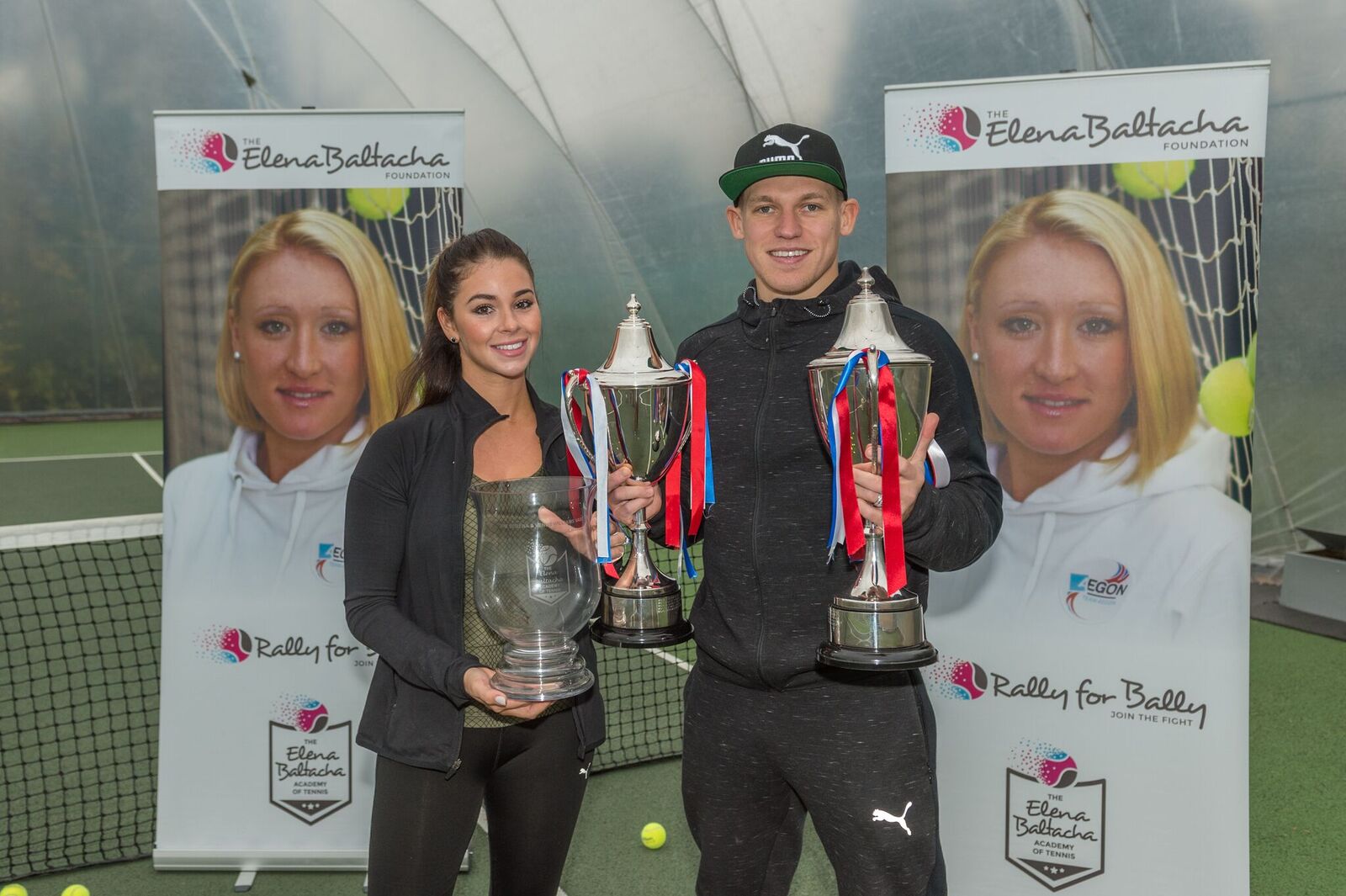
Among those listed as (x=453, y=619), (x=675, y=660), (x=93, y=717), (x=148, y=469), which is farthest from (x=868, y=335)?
(x=148, y=469)

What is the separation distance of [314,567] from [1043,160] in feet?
8.03

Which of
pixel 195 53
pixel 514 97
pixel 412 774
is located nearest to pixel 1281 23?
pixel 514 97

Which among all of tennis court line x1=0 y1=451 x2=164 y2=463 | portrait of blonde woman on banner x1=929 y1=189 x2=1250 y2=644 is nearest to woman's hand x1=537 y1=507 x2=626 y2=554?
portrait of blonde woman on banner x1=929 y1=189 x2=1250 y2=644

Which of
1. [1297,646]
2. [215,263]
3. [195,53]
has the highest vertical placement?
[195,53]

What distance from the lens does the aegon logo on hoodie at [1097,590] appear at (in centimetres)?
304

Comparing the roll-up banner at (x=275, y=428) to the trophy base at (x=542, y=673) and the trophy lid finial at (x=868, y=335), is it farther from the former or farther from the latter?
the trophy lid finial at (x=868, y=335)

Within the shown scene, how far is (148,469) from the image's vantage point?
1280 centimetres

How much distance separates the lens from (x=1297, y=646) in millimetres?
5727

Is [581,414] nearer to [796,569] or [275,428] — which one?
[796,569]

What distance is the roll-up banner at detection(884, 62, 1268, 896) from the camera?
9.46ft

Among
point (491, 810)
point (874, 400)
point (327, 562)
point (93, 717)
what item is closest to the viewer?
point (874, 400)

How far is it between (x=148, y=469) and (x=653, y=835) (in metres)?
11.1

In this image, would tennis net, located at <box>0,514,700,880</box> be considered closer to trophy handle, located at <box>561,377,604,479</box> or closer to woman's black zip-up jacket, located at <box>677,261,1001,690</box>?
trophy handle, located at <box>561,377,604,479</box>

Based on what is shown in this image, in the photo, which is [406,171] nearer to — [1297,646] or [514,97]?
[1297,646]
